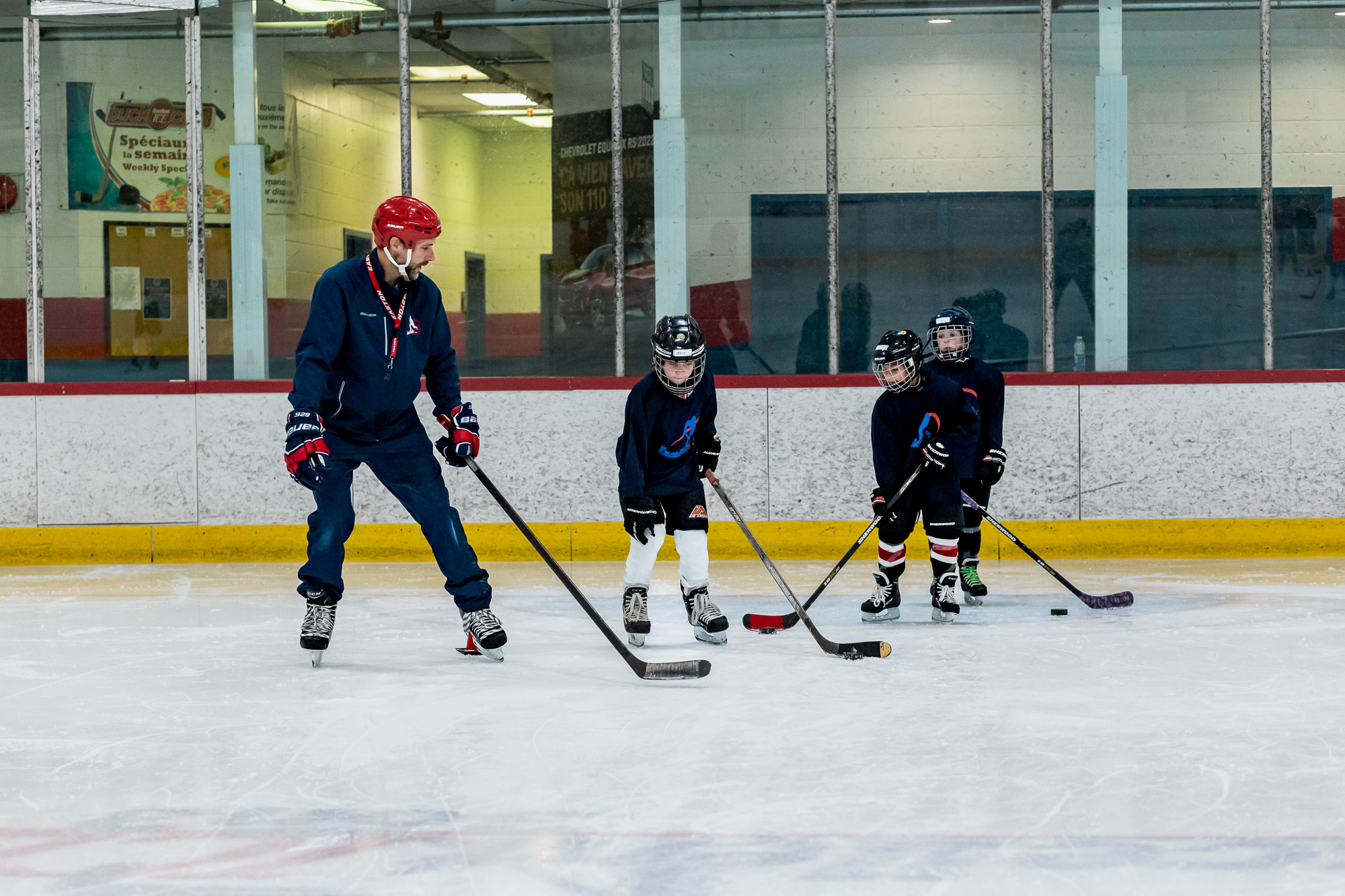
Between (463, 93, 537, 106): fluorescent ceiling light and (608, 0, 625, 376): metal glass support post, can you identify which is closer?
(608, 0, 625, 376): metal glass support post

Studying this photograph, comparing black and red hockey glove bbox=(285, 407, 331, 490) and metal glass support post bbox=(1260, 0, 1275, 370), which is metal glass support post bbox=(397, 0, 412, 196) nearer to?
black and red hockey glove bbox=(285, 407, 331, 490)

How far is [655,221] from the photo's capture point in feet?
23.0

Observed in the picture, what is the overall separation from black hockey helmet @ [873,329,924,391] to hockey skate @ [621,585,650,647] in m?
1.11

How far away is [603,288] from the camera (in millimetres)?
6996

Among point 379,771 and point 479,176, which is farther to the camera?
point 479,176

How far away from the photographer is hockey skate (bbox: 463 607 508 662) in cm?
359

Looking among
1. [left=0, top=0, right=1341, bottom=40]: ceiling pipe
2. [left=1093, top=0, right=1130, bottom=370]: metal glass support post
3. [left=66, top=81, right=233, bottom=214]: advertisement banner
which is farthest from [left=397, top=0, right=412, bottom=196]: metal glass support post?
[left=1093, top=0, right=1130, bottom=370]: metal glass support post

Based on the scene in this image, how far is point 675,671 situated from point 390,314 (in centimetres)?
129

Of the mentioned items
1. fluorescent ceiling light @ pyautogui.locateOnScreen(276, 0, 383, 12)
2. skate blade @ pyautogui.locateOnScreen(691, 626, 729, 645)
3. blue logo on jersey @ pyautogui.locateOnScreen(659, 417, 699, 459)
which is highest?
fluorescent ceiling light @ pyautogui.locateOnScreen(276, 0, 383, 12)

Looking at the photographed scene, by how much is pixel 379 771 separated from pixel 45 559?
4890 millimetres

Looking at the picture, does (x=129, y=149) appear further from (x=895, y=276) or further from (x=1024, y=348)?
(x=1024, y=348)

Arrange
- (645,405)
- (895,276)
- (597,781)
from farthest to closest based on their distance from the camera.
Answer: (895,276) < (645,405) < (597,781)

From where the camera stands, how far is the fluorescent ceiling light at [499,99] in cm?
707

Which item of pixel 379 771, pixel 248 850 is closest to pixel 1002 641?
pixel 379 771
